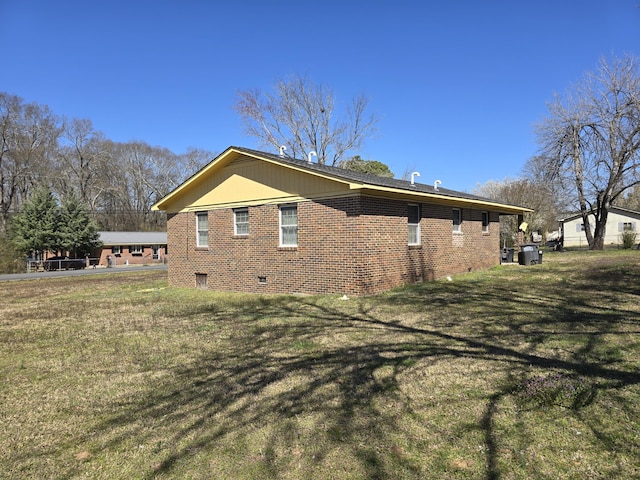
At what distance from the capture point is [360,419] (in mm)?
3602

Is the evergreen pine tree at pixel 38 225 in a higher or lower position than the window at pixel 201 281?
higher

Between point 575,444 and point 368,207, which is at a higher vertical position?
point 368,207

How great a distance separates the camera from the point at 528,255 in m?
18.7

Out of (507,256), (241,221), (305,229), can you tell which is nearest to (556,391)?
(305,229)

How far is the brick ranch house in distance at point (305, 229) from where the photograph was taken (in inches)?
416

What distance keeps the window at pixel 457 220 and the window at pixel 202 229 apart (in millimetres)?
8820

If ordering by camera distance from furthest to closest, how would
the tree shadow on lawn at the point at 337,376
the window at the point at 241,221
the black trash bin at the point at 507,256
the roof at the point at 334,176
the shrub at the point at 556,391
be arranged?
1. the black trash bin at the point at 507,256
2. the window at the point at 241,221
3. the roof at the point at 334,176
4. the shrub at the point at 556,391
5. the tree shadow on lawn at the point at 337,376

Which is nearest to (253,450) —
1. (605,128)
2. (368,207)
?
(368,207)

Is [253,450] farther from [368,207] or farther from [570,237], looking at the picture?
[570,237]

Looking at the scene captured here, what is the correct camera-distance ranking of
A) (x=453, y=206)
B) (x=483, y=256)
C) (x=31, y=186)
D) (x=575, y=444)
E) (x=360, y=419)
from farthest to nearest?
(x=31, y=186)
(x=483, y=256)
(x=453, y=206)
(x=360, y=419)
(x=575, y=444)

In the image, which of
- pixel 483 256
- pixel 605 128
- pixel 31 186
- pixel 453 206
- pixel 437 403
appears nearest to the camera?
pixel 437 403

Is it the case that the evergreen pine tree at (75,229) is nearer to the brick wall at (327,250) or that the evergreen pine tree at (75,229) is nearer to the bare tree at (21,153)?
the bare tree at (21,153)

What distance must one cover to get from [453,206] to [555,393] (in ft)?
37.2

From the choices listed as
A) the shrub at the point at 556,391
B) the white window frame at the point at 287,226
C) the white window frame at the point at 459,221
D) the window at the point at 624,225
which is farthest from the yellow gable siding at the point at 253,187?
the window at the point at 624,225
